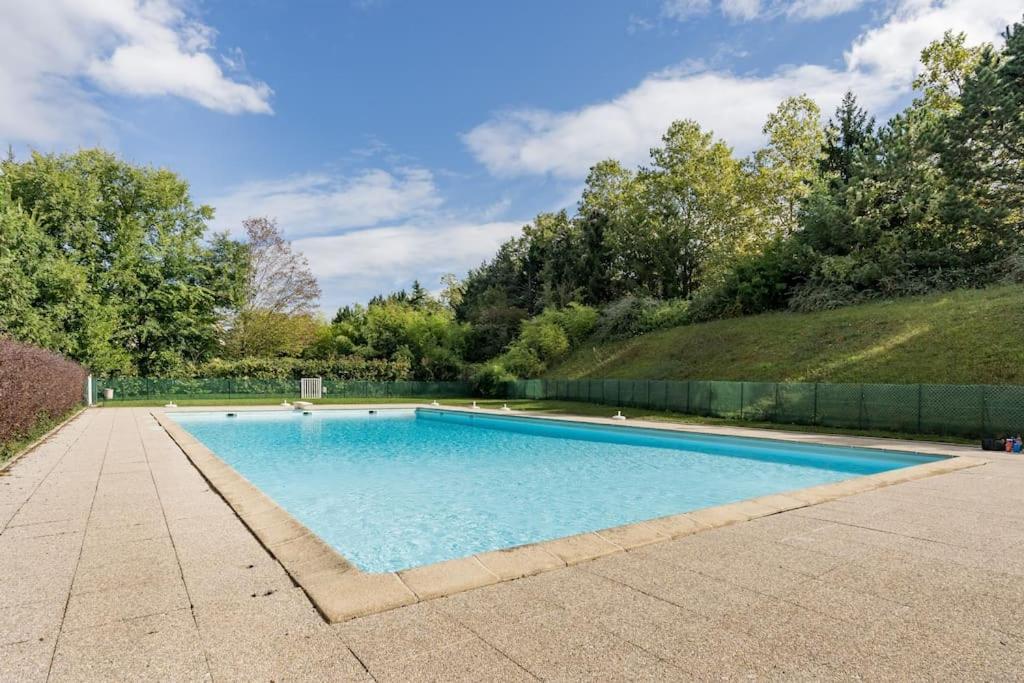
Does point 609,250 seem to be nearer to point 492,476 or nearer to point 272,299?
point 272,299

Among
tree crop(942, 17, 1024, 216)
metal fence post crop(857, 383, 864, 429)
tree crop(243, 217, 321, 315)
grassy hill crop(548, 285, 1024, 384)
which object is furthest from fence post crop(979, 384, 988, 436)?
tree crop(243, 217, 321, 315)

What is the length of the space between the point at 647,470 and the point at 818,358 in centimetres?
1258

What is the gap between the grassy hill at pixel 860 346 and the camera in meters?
15.7

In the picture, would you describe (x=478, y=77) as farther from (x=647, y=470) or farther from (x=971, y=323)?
(x=971, y=323)

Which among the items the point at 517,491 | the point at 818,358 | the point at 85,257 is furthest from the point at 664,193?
the point at 85,257

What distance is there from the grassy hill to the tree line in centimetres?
204

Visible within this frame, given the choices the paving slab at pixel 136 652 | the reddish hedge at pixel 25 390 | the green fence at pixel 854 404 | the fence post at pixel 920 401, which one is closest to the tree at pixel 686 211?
the green fence at pixel 854 404

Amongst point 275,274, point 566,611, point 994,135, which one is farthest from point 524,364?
point 566,611

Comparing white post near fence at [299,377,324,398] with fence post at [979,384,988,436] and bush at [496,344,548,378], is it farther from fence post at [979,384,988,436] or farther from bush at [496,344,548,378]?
fence post at [979,384,988,436]

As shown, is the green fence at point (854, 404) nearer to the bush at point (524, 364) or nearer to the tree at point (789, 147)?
the bush at point (524, 364)

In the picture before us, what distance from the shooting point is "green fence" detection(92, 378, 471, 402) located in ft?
85.9

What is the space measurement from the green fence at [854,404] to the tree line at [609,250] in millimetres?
9333

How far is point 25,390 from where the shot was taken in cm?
838

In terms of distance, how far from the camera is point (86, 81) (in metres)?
15.2
